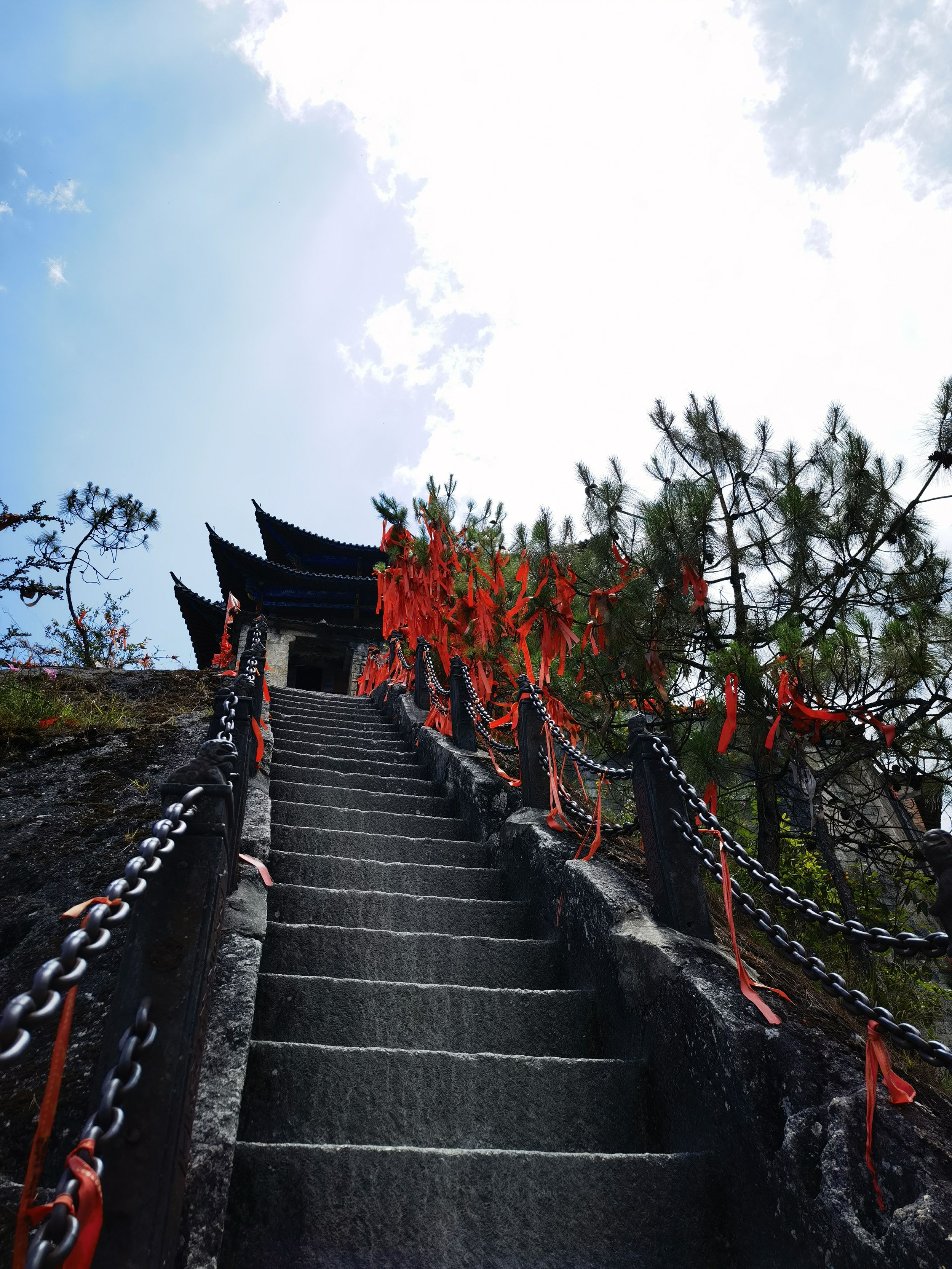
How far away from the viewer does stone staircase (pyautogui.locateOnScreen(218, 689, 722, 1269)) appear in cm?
168

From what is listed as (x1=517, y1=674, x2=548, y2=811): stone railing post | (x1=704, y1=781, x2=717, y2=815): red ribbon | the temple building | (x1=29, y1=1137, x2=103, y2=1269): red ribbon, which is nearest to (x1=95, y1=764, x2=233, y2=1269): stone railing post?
(x1=29, y1=1137, x2=103, y2=1269): red ribbon

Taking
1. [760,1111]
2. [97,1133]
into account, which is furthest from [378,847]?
[97,1133]

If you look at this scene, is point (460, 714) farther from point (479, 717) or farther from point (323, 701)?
point (323, 701)

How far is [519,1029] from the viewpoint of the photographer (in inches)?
100.0

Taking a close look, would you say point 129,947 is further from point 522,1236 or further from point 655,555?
point 655,555

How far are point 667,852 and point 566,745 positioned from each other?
3.49ft

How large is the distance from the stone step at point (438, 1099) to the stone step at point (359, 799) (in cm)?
242

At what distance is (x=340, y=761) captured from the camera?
5816 millimetres

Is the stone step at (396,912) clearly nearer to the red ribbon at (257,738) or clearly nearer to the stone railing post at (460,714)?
the red ribbon at (257,738)

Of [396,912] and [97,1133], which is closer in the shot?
[97,1133]

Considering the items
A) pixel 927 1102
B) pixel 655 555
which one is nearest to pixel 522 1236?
pixel 927 1102

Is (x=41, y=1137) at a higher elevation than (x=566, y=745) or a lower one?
lower

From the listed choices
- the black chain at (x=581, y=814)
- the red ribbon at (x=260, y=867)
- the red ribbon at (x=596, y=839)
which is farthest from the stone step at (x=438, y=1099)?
the black chain at (x=581, y=814)

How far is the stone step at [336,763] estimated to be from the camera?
5.67 meters
